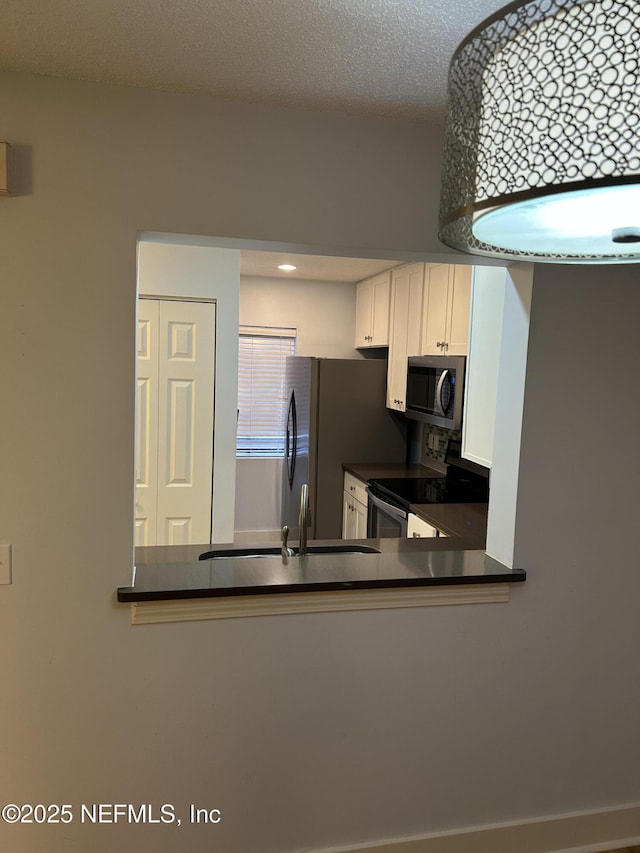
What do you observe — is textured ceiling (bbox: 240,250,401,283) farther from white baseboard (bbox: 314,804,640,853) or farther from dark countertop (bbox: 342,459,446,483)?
white baseboard (bbox: 314,804,640,853)

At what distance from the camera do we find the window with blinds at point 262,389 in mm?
5266

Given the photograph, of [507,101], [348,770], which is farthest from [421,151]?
[348,770]

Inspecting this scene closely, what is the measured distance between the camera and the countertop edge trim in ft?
5.54

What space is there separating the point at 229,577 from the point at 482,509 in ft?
5.73

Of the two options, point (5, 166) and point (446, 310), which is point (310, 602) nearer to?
point (5, 166)

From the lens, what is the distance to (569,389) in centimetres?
186

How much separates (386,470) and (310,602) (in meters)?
2.48

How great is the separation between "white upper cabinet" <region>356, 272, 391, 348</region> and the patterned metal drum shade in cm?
369

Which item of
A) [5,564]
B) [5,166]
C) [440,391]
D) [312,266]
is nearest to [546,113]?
[5,166]

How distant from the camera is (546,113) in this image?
62cm

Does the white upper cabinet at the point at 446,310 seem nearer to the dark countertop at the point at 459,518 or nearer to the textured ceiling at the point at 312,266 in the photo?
the textured ceiling at the point at 312,266

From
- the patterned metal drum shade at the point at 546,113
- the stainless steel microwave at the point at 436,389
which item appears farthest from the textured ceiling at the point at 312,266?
the patterned metal drum shade at the point at 546,113

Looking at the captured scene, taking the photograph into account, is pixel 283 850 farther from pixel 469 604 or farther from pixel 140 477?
pixel 140 477

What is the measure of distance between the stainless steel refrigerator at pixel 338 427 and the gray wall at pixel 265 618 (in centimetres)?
259
